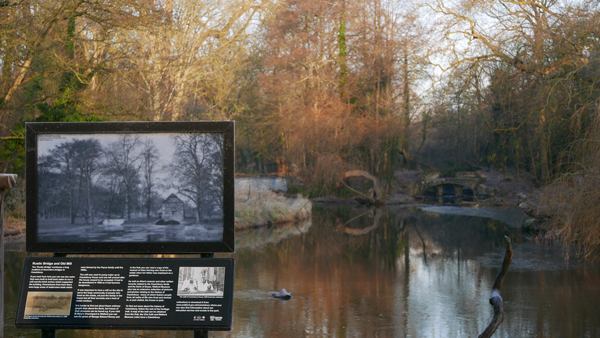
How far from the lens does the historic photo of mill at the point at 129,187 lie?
203 inches

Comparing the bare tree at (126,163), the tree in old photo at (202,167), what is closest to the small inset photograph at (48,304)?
the bare tree at (126,163)

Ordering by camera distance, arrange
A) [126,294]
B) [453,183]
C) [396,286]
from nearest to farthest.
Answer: [126,294] < [396,286] < [453,183]

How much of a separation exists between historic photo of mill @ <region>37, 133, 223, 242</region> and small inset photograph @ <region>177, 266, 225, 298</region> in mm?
394

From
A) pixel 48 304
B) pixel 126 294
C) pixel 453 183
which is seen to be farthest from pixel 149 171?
pixel 453 183

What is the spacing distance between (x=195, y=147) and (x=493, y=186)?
34.7 meters

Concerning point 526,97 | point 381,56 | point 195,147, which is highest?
point 381,56

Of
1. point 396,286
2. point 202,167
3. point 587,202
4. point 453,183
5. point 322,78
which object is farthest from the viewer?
point 453,183

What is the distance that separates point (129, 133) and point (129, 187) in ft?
1.54

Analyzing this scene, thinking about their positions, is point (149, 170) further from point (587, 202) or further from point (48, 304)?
point (587, 202)

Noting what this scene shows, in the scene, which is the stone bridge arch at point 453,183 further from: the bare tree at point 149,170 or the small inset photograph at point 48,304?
the small inset photograph at point 48,304

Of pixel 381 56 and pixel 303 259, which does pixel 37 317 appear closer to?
pixel 303 259

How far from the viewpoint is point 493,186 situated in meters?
37.4

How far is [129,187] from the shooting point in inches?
205

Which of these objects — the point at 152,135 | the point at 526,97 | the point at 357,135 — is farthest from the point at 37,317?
the point at 357,135
